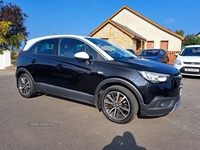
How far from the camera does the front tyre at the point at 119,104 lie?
3.09 meters

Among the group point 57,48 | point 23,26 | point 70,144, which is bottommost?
point 70,144

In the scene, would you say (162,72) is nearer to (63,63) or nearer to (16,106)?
(63,63)

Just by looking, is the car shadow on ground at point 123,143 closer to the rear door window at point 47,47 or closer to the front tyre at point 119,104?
the front tyre at point 119,104

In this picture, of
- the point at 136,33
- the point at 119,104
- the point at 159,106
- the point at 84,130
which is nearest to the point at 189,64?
the point at 159,106

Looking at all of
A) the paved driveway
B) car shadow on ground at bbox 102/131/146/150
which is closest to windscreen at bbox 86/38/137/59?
the paved driveway

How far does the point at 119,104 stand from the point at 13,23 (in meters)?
19.5

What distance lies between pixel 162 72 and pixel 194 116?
1.53 m

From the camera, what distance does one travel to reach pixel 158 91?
2932mm

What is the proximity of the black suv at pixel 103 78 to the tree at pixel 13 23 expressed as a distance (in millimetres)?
14618

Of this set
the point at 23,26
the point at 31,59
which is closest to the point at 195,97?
→ the point at 31,59

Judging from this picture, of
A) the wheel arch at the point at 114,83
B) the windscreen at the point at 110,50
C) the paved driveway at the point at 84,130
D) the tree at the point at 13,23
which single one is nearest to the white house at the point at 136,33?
the tree at the point at 13,23

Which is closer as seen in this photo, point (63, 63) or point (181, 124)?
point (181, 124)

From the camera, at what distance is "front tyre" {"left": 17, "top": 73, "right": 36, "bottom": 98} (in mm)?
4550

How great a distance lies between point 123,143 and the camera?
2615mm
